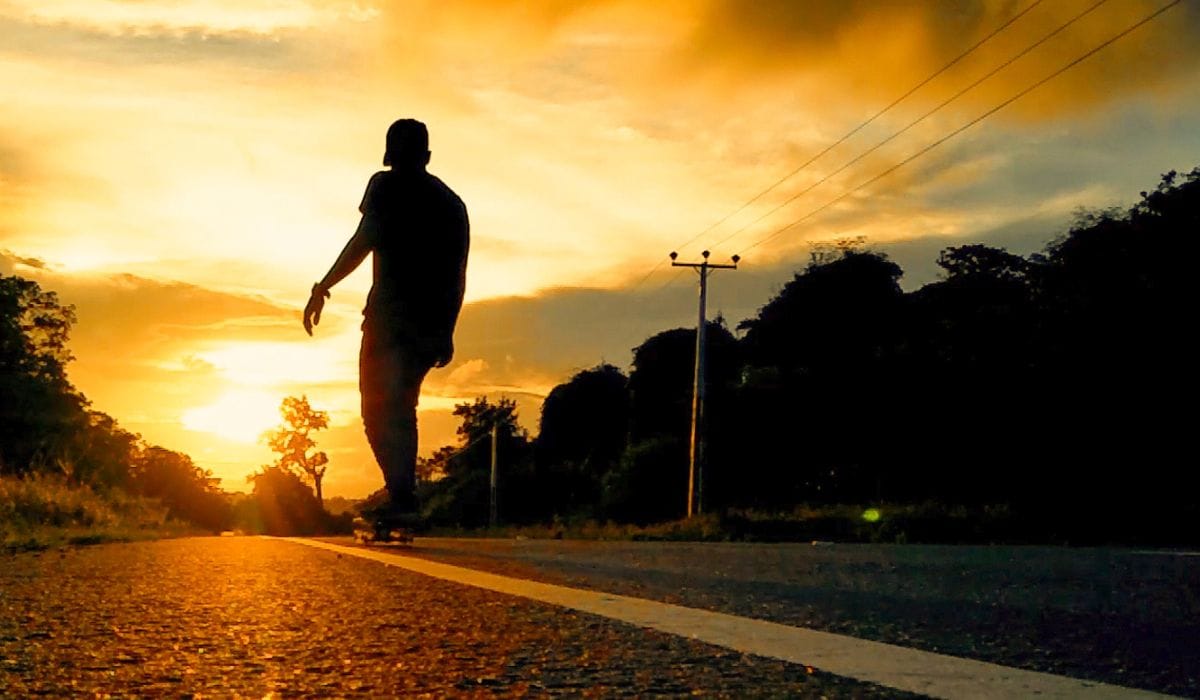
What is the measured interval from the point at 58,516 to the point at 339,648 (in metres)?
14.6

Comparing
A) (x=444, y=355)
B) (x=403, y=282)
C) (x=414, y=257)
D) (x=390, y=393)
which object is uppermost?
(x=414, y=257)

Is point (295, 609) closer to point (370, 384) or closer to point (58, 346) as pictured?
point (370, 384)

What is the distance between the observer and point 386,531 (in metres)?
8.30

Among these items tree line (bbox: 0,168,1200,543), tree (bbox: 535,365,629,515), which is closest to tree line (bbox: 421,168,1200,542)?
tree line (bbox: 0,168,1200,543)

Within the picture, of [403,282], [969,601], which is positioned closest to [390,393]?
[403,282]

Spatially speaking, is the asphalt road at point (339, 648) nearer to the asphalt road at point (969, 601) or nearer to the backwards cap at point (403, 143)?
the asphalt road at point (969, 601)

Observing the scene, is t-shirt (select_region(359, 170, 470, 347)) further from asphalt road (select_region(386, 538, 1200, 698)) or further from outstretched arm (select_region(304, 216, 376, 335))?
asphalt road (select_region(386, 538, 1200, 698))

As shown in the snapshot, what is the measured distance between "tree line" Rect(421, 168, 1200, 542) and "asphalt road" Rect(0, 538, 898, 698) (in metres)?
22.3

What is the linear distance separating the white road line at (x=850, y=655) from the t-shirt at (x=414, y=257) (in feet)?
10.4

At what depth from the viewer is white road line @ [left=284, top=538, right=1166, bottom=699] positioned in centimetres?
236

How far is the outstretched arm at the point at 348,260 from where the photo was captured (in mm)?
7105

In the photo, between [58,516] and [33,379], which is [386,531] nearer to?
[58,516]

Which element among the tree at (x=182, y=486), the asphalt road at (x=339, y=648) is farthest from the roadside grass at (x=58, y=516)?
the tree at (x=182, y=486)

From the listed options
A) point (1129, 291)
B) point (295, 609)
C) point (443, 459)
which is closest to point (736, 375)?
point (1129, 291)
